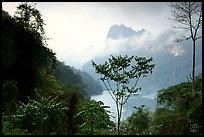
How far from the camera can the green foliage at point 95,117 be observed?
7.00m

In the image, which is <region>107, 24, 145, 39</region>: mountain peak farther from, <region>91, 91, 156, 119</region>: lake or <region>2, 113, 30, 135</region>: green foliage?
<region>2, 113, 30, 135</region>: green foliage

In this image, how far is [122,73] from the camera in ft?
28.1

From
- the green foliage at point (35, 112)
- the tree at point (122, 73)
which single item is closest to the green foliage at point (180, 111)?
the tree at point (122, 73)

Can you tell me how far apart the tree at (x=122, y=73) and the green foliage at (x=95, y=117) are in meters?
1.21

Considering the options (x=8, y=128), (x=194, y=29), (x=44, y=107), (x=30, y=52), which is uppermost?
(x=194, y=29)

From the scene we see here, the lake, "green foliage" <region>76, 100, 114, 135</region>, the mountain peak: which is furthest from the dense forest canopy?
the mountain peak

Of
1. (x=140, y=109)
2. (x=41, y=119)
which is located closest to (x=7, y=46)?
(x=41, y=119)

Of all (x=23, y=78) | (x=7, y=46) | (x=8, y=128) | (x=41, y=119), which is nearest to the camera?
(x=8, y=128)

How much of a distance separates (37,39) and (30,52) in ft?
1.61

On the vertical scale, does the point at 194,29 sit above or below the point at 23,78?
above

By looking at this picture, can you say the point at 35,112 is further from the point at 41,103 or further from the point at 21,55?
the point at 21,55

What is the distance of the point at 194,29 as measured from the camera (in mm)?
8867

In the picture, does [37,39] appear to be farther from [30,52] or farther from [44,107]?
[44,107]

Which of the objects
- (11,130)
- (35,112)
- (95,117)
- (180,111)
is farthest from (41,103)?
(180,111)
